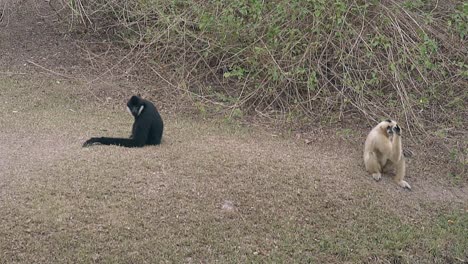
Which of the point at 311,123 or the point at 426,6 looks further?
the point at 426,6

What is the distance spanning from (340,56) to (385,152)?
2.26 m

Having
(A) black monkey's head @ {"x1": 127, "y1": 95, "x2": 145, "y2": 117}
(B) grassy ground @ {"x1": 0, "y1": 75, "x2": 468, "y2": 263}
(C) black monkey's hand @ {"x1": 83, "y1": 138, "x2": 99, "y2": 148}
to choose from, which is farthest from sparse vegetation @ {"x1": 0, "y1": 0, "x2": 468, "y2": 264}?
(A) black monkey's head @ {"x1": 127, "y1": 95, "x2": 145, "y2": 117}

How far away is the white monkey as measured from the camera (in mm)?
5809

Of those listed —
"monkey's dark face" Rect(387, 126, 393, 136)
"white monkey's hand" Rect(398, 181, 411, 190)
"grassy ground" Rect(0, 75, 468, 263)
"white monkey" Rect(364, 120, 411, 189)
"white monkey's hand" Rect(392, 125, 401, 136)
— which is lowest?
"grassy ground" Rect(0, 75, 468, 263)

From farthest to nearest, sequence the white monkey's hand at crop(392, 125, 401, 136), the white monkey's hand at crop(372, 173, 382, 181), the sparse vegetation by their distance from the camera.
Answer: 1. the white monkey's hand at crop(372, 173, 382, 181)
2. the white monkey's hand at crop(392, 125, 401, 136)
3. the sparse vegetation

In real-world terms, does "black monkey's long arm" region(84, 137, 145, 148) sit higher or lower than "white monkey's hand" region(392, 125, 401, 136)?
lower

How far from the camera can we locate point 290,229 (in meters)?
5.09

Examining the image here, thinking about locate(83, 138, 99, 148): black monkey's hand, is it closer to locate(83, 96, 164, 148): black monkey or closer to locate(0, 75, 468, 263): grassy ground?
locate(83, 96, 164, 148): black monkey

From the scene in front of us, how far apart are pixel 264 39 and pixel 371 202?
139 inches

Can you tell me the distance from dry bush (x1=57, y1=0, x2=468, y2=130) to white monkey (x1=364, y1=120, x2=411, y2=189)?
1.55 meters

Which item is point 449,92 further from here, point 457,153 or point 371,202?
point 371,202

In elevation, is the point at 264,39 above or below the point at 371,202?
above

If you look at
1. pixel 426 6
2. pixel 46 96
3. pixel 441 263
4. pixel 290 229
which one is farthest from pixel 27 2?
pixel 441 263

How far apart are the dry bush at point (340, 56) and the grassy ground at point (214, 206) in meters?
1.33
